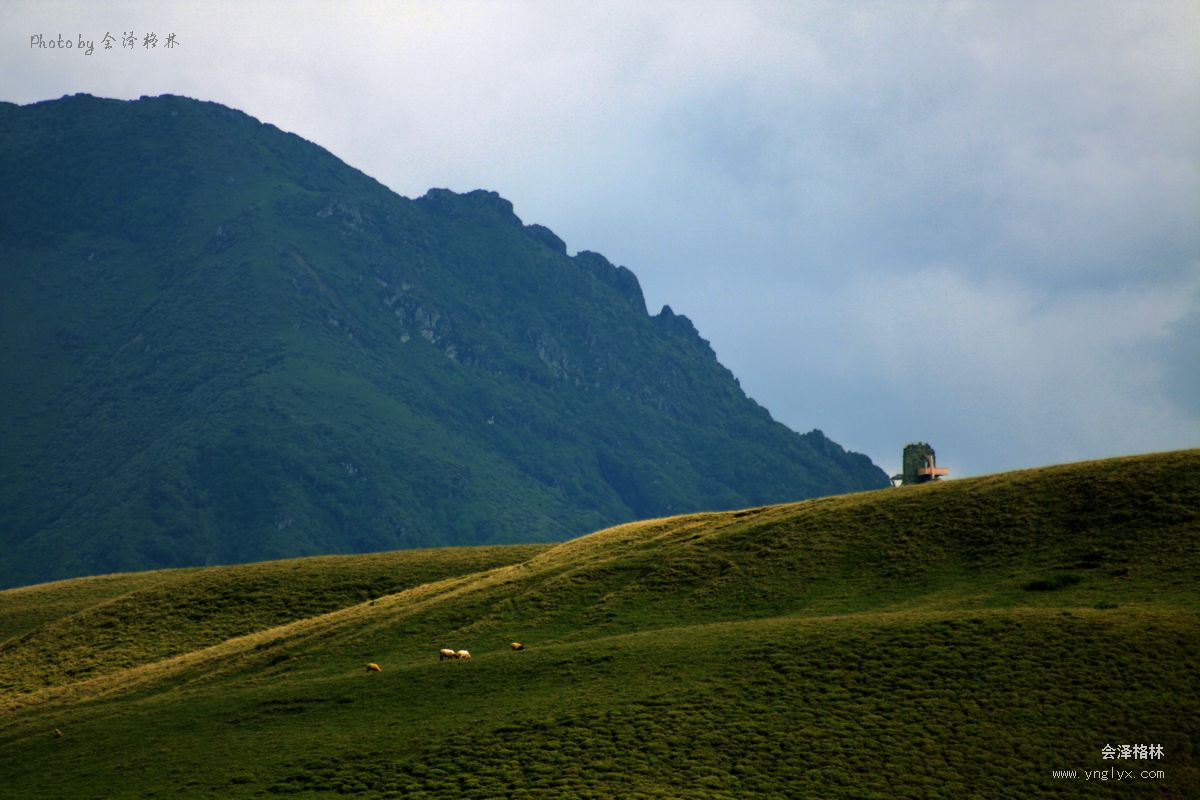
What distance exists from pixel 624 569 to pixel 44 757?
36887 millimetres

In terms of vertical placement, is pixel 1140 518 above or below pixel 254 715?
above

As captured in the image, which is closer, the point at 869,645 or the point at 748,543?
the point at 869,645

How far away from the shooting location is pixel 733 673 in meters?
60.6

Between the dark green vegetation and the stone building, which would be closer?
the dark green vegetation

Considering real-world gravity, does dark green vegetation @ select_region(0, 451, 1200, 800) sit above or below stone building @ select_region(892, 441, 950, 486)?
below

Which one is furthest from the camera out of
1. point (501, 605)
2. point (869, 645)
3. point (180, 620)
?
point (180, 620)

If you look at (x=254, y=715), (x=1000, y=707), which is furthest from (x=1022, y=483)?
(x=254, y=715)

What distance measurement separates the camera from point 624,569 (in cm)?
8538

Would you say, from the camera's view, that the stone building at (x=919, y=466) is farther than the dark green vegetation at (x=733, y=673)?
Yes

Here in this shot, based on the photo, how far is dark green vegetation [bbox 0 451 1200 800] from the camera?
166 feet

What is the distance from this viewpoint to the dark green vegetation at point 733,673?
5069 centimetres

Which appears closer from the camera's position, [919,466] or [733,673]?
[733,673]

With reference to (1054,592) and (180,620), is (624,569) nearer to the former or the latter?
(1054,592)

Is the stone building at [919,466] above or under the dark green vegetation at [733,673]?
above
